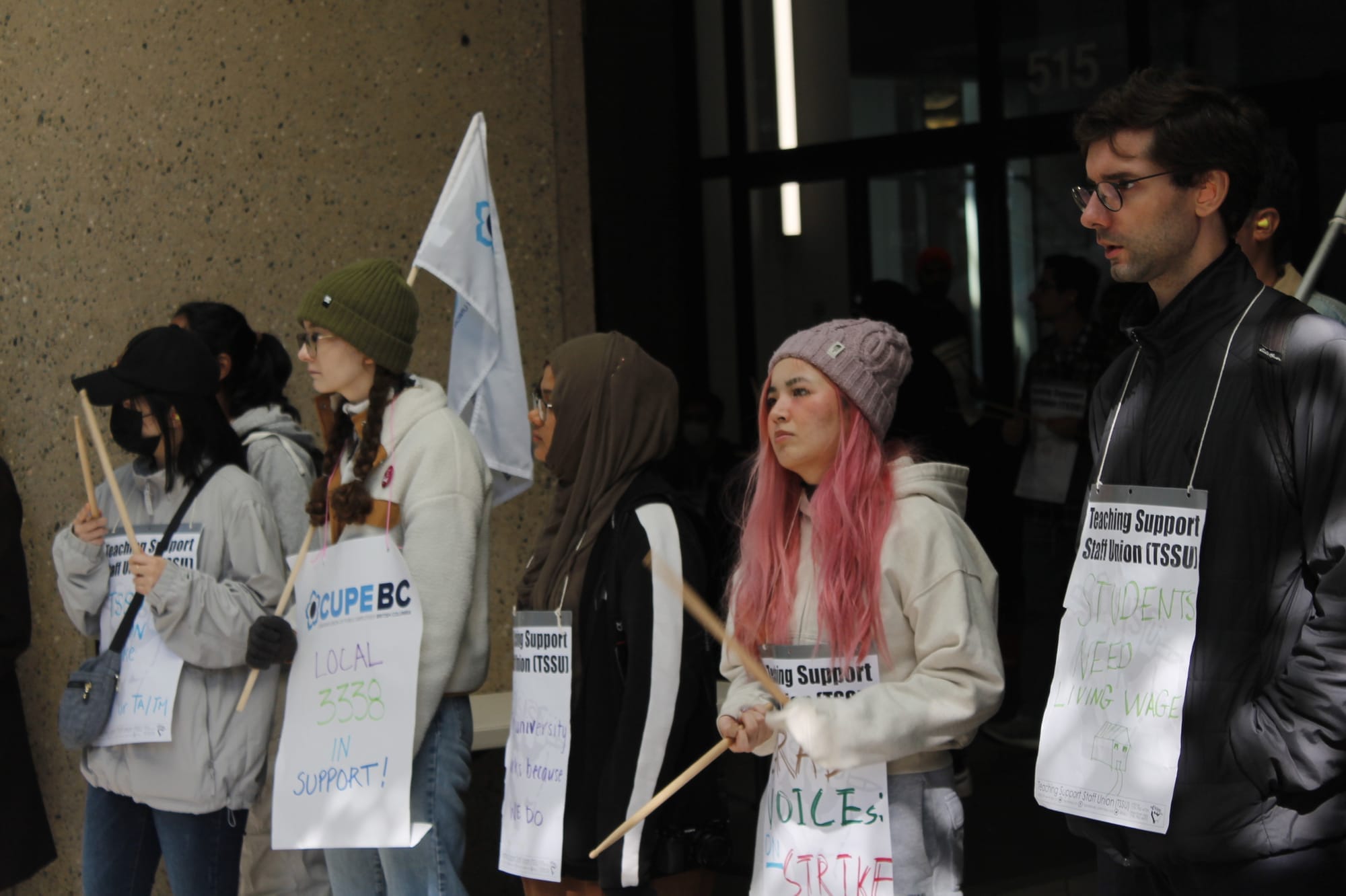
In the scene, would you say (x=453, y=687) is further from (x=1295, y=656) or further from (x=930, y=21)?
(x=930, y=21)

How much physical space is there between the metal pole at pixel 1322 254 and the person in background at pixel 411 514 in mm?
1885

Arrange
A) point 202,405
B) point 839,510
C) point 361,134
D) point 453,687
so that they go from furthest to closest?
1. point 361,134
2. point 202,405
3. point 453,687
4. point 839,510

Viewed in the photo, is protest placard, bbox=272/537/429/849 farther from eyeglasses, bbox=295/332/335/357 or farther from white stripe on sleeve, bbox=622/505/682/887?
white stripe on sleeve, bbox=622/505/682/887

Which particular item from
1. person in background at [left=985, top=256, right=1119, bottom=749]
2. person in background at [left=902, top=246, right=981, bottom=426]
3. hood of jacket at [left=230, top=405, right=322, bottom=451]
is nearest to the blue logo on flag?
hood of jacket at [left=230, top=405, right=322, bottom=451]

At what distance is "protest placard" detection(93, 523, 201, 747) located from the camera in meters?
3.89

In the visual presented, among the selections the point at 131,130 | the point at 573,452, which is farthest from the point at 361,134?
the point at 573,452

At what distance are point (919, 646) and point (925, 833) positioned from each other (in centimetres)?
37

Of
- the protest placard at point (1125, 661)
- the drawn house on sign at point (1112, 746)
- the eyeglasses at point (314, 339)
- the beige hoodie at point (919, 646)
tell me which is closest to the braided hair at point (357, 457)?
the eyeglasses at point (314, 339)

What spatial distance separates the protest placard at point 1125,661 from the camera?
2418 millimetres

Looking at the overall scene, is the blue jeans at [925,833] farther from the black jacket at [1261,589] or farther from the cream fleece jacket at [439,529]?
the cream fleece jacket at [439,529]

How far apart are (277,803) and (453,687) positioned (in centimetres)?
53

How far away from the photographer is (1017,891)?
203 inches

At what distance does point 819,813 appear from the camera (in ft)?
9.48

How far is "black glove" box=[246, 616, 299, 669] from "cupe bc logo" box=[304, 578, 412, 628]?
0.20 feet
